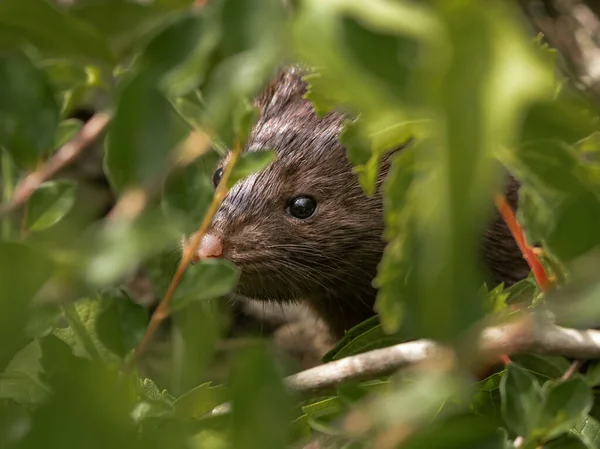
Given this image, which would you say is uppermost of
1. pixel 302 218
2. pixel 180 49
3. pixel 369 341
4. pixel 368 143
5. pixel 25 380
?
pixel 180 49

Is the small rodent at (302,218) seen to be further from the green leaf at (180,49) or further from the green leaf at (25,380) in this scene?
the green leaf at (180,49)

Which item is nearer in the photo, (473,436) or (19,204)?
(473,436)

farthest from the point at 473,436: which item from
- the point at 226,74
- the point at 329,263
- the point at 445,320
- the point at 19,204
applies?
the point at 329,263

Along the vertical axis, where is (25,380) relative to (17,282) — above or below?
below

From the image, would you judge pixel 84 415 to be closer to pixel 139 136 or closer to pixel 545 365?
pixel 139 136

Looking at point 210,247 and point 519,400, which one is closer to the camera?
point 519,400

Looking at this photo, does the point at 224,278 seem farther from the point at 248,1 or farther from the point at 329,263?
the point at 329,263

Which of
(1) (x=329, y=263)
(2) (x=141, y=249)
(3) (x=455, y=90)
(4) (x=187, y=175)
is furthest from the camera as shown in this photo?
(1) (x=329, y=263)

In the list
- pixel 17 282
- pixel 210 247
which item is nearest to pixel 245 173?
pixel 17 282
